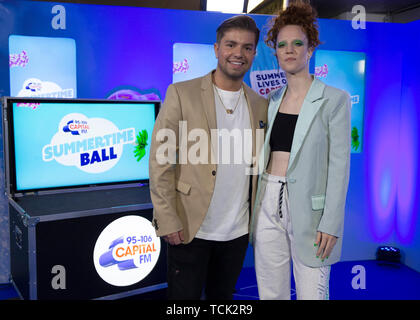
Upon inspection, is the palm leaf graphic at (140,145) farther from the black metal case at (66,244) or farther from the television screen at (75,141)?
the black metal case at (66,244)

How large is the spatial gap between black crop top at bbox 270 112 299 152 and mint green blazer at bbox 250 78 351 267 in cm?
5

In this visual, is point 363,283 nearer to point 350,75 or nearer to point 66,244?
point 350,75

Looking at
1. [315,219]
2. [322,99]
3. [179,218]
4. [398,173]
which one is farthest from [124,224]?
[398,173]

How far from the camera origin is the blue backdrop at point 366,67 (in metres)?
3.16

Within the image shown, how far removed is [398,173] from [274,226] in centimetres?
275

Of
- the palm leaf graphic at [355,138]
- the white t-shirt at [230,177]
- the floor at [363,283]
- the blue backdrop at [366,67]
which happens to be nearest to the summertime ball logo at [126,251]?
the floor at [363,283]

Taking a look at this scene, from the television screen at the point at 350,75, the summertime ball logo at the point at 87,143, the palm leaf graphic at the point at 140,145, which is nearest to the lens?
the summertime ball logo at the point at 87,143

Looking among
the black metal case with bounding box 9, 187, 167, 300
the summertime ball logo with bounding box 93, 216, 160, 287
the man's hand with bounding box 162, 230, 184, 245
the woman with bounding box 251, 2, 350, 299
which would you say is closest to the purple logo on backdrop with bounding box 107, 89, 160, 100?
the black metal case with bounding box 9, 187, 167, 300

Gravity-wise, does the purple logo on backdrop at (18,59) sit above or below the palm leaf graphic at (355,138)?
above

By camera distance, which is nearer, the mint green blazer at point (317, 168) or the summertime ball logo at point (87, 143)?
the mint green blazer at point (317, 168)

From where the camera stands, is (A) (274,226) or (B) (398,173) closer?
(A) (274,226)

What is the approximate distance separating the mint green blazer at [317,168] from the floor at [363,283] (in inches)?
60.9

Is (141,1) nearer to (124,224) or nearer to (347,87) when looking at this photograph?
(347,87)

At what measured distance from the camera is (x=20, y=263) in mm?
2502
